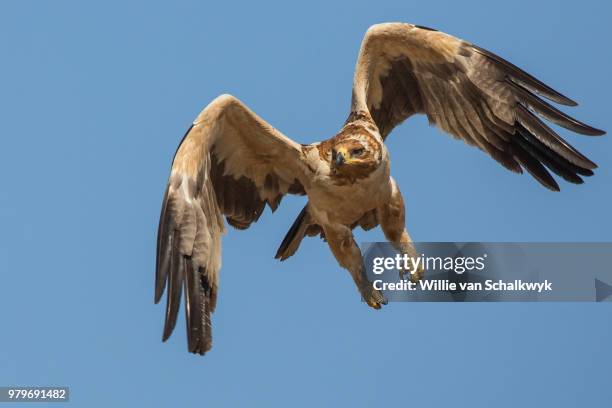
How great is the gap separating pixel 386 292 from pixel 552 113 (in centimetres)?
202

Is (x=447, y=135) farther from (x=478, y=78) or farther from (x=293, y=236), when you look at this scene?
(x=293, y=236)

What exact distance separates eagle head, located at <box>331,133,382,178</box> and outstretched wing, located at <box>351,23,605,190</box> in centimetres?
56

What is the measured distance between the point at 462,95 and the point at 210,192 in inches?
95.0

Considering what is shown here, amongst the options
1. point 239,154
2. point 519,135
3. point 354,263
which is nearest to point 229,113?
point 239,154

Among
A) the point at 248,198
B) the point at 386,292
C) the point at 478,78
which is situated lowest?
the point at 386,292

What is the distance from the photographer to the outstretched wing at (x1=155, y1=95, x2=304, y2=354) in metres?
10.9

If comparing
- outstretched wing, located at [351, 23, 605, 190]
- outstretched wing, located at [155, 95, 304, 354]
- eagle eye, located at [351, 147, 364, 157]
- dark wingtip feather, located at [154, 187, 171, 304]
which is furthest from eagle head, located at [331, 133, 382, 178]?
dark wingtip feather, located at [154, 187, 171, 304]

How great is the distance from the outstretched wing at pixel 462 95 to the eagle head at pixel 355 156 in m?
0.56

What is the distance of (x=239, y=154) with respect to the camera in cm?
1252

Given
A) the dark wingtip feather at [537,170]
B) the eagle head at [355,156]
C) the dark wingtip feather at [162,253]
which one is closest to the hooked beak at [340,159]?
the eagle head at [355,156]

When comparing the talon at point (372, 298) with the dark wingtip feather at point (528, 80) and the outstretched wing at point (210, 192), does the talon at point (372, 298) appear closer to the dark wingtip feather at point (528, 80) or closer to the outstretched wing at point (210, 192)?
the outstretched wing at point (210, 192)

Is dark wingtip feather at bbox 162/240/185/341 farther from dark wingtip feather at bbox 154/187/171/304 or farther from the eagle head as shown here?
the eagle head

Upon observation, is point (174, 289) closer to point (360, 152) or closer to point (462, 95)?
point (360, 152)

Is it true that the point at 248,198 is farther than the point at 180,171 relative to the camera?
Yes
